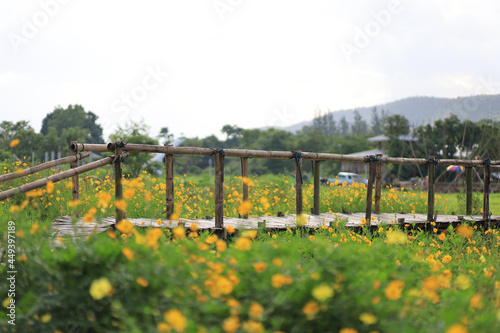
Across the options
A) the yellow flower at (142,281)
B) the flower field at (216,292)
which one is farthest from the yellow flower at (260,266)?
the yellow flower at (142,281)

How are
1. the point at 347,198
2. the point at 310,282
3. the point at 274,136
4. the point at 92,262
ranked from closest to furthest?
the point at 310,282 → the point at 92,262 → the point at 347,198 → the point at 274,136

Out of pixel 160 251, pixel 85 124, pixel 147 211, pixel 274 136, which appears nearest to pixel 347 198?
pixel 147 211

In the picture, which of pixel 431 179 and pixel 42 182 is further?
pixel 431 179

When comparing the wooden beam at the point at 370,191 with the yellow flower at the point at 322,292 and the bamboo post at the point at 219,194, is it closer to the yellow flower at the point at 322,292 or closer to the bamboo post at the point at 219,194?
the bamboo post at the point at 219,194

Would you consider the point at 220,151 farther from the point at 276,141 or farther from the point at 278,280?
the point at 276,141

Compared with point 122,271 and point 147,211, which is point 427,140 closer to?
point 147,211

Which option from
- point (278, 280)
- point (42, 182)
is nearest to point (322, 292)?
point (278, 280)

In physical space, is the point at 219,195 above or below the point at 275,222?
above

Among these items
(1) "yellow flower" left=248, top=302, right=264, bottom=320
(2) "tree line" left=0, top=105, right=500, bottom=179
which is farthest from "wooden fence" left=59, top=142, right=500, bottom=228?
(2) "tree line" left=0, top=105, right=500, bottom=179

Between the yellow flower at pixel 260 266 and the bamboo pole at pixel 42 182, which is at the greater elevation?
the bamboo pole at pixel 42 182

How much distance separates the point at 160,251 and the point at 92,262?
0.36 meters

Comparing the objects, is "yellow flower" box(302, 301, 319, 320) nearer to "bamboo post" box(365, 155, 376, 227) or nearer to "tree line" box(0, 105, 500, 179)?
"bamboo post" box(365, 155, 376, 227)

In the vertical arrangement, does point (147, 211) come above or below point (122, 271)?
below

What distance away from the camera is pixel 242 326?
81.8 inches
